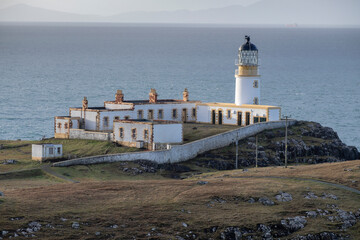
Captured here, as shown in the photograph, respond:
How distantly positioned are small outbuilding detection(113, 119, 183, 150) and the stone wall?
1.33 metres

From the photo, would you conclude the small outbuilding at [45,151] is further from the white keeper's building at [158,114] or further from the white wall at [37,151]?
the white keeper's building at [158,114]

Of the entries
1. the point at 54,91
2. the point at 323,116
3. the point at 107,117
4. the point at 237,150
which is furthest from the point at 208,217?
the point at 54,91

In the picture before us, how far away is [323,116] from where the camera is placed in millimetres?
159625

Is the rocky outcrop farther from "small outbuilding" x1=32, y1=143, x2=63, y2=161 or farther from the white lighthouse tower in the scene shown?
"small outbuilding" x1=32, y1=143, x2=63, y2=161

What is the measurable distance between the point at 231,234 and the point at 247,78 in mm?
50887

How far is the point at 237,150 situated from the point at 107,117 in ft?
53.8

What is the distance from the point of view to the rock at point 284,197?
66625 mm

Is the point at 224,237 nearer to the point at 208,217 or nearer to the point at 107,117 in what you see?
the point at 208,217

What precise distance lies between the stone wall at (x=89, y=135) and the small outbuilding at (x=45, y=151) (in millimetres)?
8633

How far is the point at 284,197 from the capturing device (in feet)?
220

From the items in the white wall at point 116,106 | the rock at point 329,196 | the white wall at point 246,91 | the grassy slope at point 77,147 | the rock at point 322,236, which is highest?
the white wall at point 246,91

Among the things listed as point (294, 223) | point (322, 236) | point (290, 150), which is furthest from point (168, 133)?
point (322, 236)

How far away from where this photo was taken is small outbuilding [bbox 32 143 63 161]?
8694 centimetres

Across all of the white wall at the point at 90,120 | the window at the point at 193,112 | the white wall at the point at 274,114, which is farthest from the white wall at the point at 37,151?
the white wall at the point at 274,114
